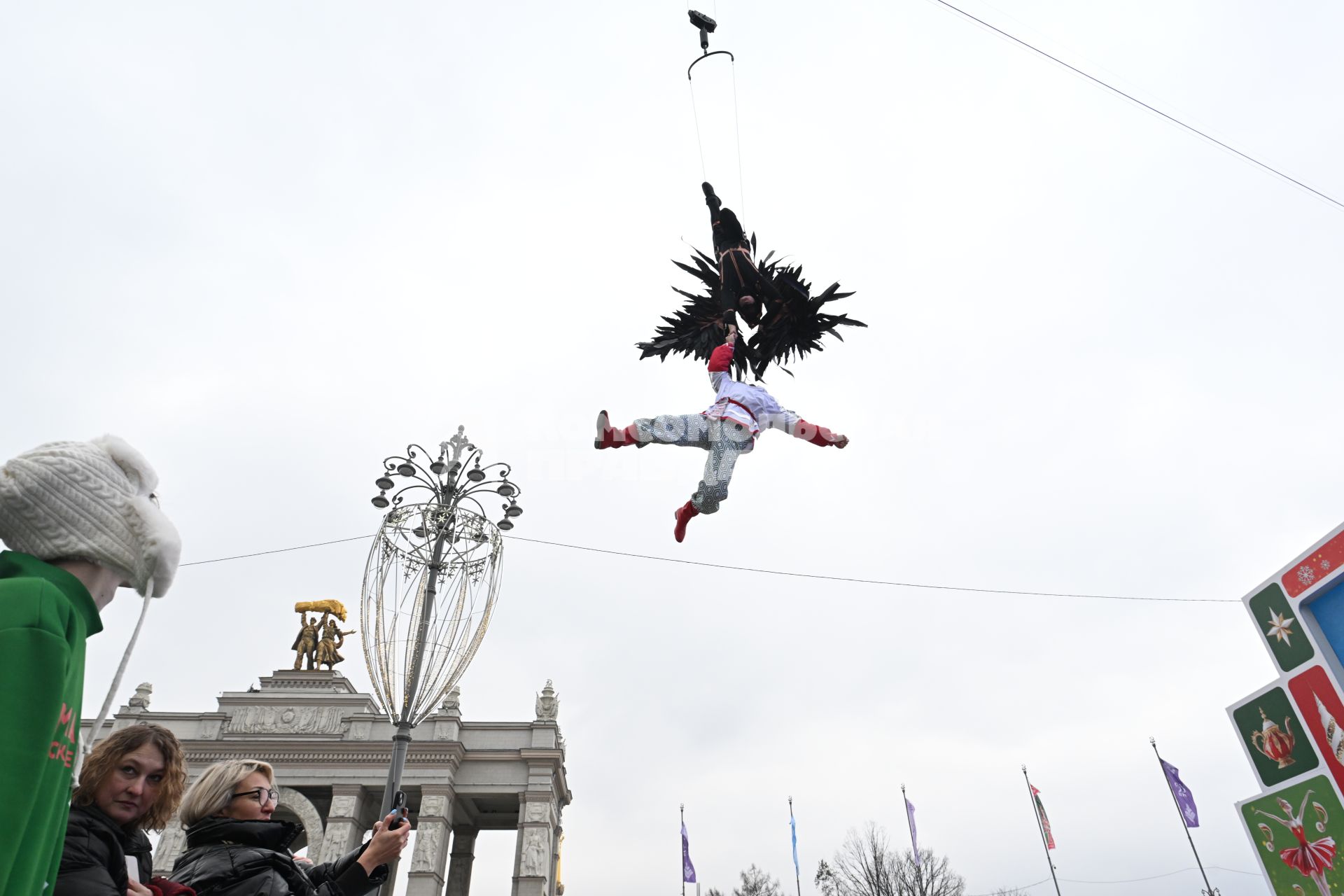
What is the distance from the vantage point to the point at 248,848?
2971 mm

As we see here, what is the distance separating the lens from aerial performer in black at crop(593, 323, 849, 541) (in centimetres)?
658

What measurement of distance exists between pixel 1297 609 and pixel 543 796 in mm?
23526

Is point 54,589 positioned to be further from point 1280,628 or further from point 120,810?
point 1280,628

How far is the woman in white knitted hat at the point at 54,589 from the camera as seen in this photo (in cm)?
152

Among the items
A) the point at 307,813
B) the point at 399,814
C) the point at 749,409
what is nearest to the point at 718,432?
the point at 749,409

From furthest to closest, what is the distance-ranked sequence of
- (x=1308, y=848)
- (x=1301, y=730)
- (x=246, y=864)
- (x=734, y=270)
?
1. (x=734, y=270)
2. (x=1301, y=730)
3. (x=1308, y=848)
4. (x=246, y=864)

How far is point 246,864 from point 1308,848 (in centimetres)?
627

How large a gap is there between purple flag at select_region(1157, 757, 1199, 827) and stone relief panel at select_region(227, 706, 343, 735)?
25.3m

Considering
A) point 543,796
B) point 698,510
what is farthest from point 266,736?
point 698,510

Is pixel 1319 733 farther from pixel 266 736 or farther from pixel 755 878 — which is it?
pixel 755 878

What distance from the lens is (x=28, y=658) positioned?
1.56 metres

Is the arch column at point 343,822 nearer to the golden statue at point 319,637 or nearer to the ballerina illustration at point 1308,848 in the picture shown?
the golden statue at point 319,637

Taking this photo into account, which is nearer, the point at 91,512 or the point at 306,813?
the point at 91,512

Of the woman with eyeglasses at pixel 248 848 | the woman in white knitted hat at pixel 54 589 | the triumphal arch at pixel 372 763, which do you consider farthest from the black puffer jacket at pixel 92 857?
the triumphal arch at pixel 372 763
